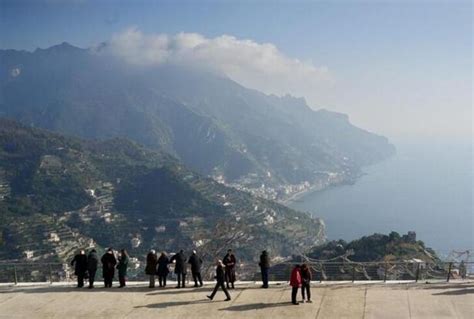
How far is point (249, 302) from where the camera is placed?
12.2m

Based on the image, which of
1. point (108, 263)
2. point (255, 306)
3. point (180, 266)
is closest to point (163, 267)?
point (180, 266)

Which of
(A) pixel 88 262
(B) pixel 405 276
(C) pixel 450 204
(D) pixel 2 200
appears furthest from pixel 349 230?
(A) pixel 88 262

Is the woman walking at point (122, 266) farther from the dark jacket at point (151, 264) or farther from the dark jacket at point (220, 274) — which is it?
the dark jacket at point (220, 274)

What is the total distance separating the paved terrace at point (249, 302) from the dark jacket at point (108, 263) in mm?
505

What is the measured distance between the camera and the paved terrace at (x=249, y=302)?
1130 centimetres

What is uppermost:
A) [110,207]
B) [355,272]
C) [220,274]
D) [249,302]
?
[110,207]

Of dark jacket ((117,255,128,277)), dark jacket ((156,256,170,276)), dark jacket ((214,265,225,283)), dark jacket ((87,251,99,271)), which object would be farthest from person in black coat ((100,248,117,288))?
dark jacket ((214,265,225,283))

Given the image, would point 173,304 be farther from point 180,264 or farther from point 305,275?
point 305,275

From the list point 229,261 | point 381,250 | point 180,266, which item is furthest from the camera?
point 381,250

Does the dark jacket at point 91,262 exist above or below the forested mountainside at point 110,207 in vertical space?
below

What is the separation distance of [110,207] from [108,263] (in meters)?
87.7

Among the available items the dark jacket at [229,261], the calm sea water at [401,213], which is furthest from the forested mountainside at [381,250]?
the calm sea water at [401,213]

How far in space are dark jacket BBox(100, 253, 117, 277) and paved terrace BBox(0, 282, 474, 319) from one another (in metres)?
0.50

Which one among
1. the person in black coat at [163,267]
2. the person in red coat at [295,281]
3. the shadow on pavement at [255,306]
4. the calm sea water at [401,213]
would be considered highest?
the calm sea water at [401,213]
